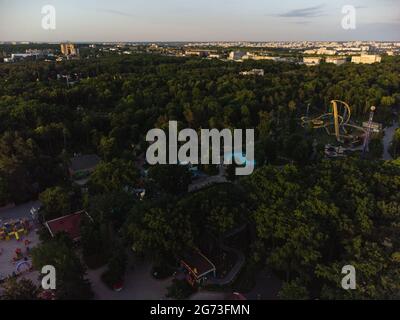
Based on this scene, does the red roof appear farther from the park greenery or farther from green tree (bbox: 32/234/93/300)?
green tree (bbox: 32/234/93/300)

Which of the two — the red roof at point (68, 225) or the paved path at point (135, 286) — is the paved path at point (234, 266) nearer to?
the paved path at point (135, 286)

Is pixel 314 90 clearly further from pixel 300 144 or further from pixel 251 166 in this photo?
pixel 251 166

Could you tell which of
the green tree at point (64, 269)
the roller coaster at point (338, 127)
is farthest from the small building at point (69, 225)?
the roller coaster at point (338, 127)

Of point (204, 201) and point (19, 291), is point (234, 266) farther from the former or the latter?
point (19, 291)

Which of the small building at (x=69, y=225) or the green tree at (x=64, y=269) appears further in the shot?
the small building at (x=69, y=225)

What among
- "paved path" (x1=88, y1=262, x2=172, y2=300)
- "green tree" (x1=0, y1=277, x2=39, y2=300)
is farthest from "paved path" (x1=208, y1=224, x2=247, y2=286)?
"green tree" (x1=0, y1=277, x2=39, y2=300)

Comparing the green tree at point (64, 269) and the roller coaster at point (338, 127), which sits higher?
the roller coaster at point (338, 127)
